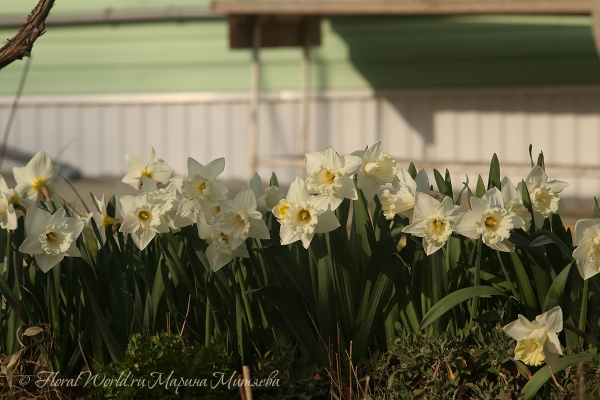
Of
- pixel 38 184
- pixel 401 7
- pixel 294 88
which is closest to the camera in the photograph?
pixel 38 184

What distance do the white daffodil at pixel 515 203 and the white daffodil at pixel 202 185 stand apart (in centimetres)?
70

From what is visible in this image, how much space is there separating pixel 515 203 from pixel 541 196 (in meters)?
0.11

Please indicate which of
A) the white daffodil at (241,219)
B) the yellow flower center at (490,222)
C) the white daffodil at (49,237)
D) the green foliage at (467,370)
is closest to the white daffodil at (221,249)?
the white daffodil at (241,219)

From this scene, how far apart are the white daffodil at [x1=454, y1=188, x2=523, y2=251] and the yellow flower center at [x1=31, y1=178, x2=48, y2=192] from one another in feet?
3.94

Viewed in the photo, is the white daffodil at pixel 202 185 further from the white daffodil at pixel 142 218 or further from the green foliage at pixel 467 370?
the green foliage at pixel 467 370

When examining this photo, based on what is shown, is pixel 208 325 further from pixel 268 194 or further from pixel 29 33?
pixel 29 33

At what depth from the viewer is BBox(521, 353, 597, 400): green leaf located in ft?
5.47

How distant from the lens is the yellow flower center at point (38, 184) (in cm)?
212

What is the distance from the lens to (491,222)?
169cm

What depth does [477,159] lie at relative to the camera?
634cm

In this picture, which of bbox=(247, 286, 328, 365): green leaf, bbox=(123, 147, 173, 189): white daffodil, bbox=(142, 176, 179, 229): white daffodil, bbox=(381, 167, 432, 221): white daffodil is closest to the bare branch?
bbox=(123, 147, 173, 189): white daffodil

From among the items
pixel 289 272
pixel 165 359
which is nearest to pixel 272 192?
pixel 289 272

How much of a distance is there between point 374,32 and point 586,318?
4900 mm
